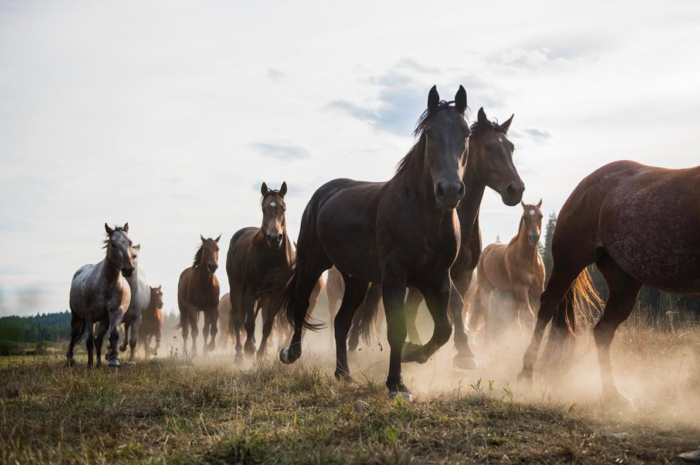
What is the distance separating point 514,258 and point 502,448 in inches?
425

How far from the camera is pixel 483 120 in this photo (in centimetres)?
899

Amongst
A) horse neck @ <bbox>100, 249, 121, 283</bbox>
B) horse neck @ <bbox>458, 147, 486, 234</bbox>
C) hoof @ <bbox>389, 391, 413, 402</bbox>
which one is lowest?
hoof @ <bbox>389, 391, 413, 402</bbox>

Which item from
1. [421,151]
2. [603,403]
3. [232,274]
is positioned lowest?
[603,403]

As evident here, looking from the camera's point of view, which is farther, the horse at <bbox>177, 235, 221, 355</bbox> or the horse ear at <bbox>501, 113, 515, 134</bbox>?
the horse at <bbox>177, 235, 221, 355</bbox>

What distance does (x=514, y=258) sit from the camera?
Result: 14719 millimetres

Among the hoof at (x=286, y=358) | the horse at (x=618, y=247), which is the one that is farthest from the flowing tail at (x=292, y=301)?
the horse at (x=618, y=247)

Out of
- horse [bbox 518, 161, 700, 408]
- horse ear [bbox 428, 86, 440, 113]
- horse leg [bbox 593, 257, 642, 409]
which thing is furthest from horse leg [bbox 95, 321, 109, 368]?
horse leg [bbox 593, 257, 642, 409]

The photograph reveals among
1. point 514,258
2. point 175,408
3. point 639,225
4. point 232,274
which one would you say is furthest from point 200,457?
point 514,258

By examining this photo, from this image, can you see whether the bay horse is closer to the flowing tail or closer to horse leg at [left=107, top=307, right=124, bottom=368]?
the flowing tail

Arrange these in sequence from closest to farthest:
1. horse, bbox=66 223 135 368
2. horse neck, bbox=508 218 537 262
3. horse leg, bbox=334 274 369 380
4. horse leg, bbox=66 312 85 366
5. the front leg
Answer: the front leg, horse leg, bbox=334 274 369 380, horse, bbox=66 223 135 368, horse leg, bbox=66 312 85 366, horse neck, bbox=508 218 537 262

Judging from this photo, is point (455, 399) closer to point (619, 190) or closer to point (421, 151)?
point (421, 151)

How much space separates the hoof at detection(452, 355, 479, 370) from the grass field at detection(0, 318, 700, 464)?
665 mm

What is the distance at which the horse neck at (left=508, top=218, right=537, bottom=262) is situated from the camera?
47.2ft

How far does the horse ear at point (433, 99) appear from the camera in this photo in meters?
6.48
